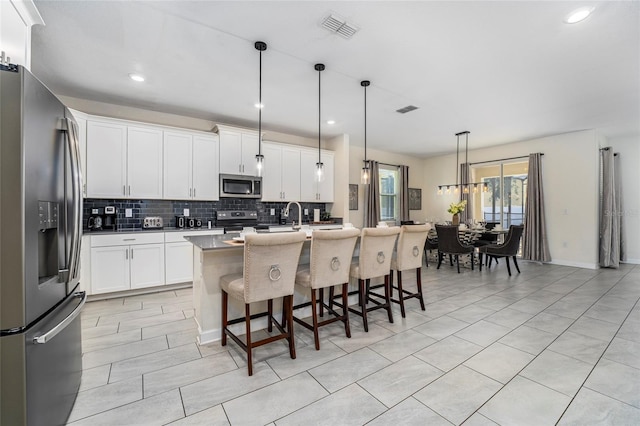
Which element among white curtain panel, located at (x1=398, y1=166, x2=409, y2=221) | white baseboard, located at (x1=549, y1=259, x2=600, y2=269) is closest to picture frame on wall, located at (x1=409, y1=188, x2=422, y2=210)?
white curtain panel, located at (x1=398, y1=166, x2=409, y2=221)

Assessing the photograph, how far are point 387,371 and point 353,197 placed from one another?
5.08 meters

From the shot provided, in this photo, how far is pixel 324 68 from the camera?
3166 mm

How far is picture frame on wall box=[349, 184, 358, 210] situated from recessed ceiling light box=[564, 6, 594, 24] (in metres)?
4.83

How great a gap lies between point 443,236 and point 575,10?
3.91 metres

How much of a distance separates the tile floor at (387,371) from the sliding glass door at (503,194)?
388 cm

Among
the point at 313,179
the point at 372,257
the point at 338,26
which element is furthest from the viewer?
the point at 313,179

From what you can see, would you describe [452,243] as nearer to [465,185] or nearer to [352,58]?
[465,185]

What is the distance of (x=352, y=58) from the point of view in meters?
2.97

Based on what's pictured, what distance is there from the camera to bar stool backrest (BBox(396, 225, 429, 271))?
3178mm

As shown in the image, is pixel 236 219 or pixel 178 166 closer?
pixel 178 166

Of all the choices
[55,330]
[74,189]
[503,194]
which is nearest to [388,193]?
[503,194]

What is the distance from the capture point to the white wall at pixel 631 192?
6090 millimetres

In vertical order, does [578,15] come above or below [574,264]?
above

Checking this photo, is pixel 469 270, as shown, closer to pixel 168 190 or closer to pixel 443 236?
pixel 443 236
